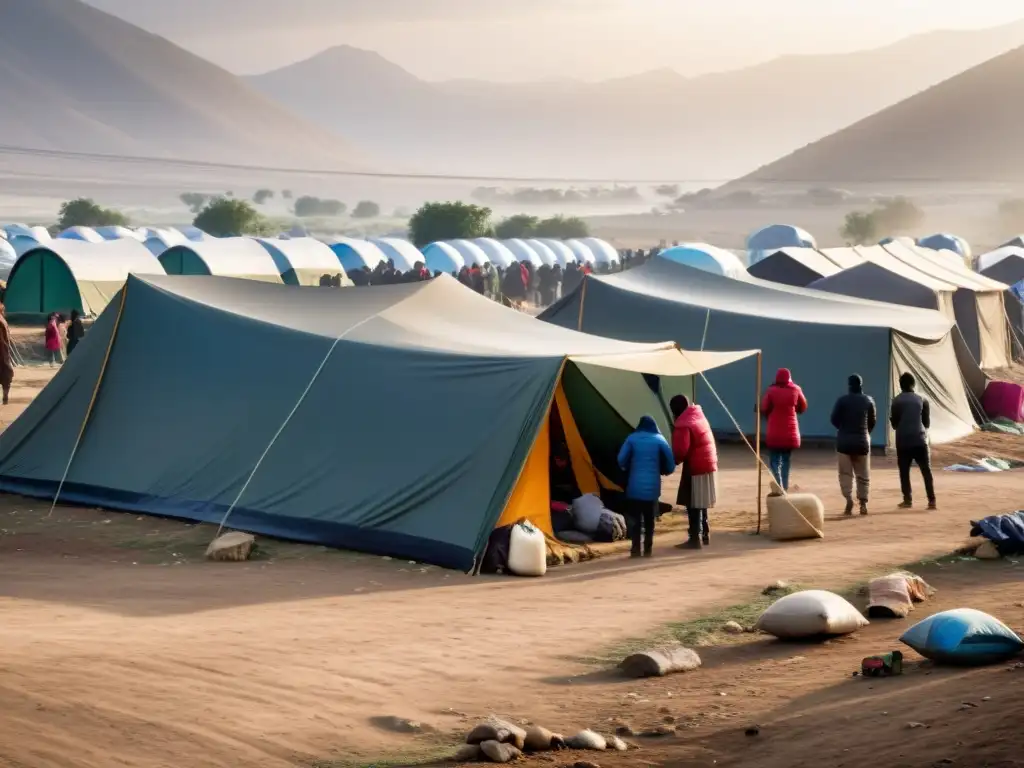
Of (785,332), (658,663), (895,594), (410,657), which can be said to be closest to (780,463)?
(895,594)

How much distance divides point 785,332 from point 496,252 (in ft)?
158

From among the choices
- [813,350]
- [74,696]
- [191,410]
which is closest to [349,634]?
[74,696]

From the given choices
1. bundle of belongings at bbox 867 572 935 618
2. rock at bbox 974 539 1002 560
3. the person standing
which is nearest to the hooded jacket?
the person standing

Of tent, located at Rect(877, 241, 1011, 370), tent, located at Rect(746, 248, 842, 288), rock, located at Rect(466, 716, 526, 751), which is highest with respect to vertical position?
tent, located at Rect(746, 248, 842, 288)

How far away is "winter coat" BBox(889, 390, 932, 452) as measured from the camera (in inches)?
652

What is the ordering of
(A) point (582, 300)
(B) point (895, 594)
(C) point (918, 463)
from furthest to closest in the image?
1. (A) point (582, 300)
2. (C) point (918, 463)
3. (B) point (895, 594)

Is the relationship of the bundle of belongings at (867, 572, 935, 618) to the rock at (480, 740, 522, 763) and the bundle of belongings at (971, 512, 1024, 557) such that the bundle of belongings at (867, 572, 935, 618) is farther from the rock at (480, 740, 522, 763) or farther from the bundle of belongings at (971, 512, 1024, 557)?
the rock at (480, 740, 522, 763)

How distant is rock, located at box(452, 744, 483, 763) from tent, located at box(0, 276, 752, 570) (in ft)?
16.8

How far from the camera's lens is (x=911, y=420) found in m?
16.6

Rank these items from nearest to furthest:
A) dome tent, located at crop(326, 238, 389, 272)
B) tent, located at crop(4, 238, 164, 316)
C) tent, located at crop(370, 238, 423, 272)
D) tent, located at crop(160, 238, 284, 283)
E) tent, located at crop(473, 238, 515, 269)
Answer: tent, located at crop(4, 238, 164, 316), tent, located at crop(160, 238, 284, 283), dome tent, located at crop(326, 238, 389, 272), tent, located at crop(370, 238, 423, 272), tent, located at crop(473, 238, 515, 269)

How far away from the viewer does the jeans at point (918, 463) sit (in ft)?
54.7

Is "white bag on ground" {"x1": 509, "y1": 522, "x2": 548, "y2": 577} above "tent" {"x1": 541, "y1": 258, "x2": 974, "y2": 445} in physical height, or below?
below

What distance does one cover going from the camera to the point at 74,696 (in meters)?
8.36

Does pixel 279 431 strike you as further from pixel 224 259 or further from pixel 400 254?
pixel 400 254
